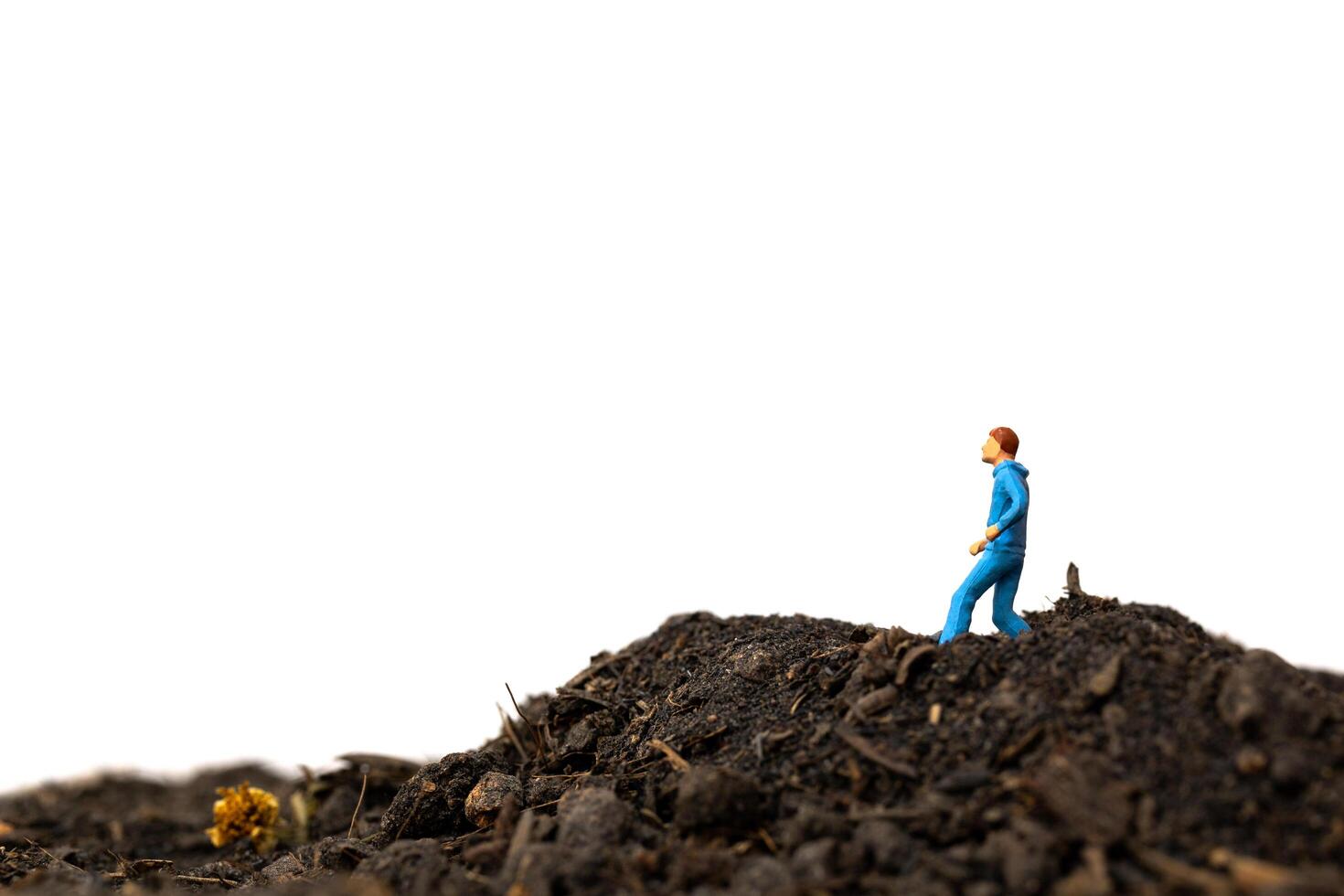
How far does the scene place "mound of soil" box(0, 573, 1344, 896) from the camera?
389 cm

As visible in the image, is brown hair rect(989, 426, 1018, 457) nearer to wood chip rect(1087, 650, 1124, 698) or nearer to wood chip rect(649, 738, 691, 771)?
wood chip rect(1087, 650, 1124, 698)

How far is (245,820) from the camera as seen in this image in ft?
24.9

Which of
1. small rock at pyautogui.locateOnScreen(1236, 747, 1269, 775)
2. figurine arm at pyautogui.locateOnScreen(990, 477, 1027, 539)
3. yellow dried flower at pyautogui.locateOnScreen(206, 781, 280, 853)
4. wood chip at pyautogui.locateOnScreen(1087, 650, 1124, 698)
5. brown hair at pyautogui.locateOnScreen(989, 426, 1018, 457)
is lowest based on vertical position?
yellow dried flower at pyautogui.locateOnScreen(206, 781, 280, 853)

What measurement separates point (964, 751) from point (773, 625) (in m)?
2.49

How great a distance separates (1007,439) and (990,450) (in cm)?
11

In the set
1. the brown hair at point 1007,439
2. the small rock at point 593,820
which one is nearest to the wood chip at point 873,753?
the small rock at point 593,820

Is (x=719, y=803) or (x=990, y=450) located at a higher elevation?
(x=990, y=450)

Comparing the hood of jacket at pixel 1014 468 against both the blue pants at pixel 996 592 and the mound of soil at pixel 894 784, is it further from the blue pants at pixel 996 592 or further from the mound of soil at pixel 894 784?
the mound of soil at pixel 894 784

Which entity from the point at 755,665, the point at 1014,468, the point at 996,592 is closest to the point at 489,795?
the point at 755,665

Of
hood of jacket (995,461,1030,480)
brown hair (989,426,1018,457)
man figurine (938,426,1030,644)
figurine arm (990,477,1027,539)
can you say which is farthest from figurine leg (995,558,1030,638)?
brown hair (989,426,1018,457)

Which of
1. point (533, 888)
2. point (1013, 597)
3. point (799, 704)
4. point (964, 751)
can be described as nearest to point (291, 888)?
point (533, 888)

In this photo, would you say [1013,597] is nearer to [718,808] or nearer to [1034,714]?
[1034,714]

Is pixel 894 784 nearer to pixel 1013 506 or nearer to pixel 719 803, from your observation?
pixel 719 803

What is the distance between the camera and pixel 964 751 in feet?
14.9
